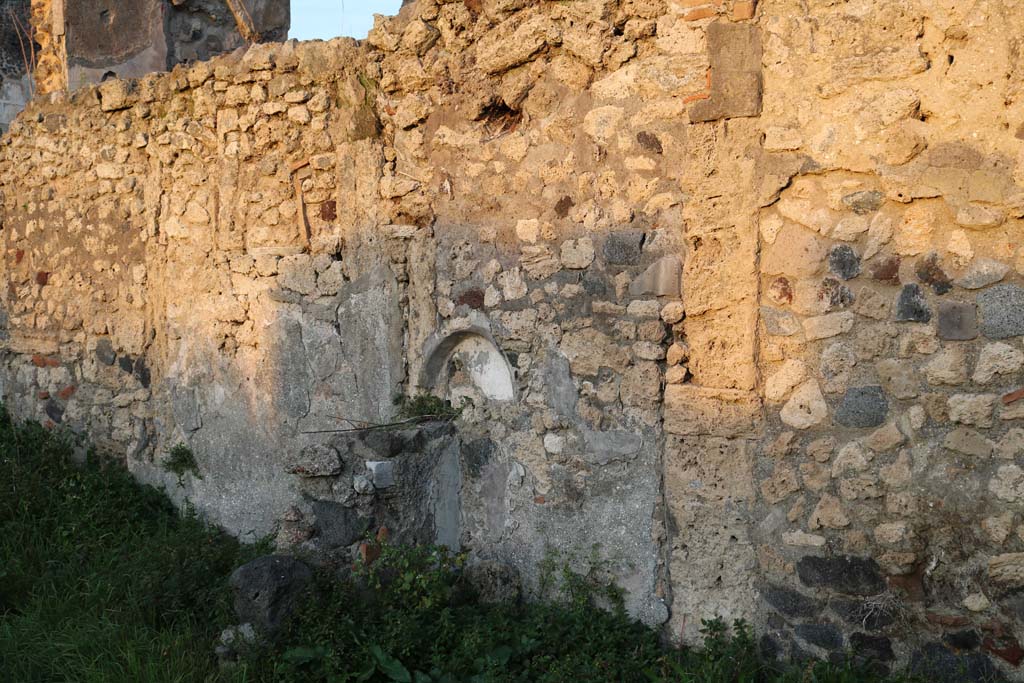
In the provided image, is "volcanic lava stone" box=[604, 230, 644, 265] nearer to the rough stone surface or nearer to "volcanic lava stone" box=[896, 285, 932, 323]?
"volcanic lava stone" box=[896, 285, 932, 323]

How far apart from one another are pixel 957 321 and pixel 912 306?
144 mm

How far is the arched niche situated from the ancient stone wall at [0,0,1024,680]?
0.7 inches

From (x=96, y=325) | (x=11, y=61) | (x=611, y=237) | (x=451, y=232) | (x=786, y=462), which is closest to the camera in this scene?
(x=786, y=462)

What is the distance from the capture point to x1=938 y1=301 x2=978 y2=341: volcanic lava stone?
9.52 ft

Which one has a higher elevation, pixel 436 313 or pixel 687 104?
pixel 687 104

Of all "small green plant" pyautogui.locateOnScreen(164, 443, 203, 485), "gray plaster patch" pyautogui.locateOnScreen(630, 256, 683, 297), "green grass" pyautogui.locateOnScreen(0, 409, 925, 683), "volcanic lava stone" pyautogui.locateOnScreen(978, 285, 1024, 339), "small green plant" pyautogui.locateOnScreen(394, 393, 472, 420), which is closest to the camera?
"volcanic lava stone" pyautogui.locateOnScreen(978, 285, 1024, 339)

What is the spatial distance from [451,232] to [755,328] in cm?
159

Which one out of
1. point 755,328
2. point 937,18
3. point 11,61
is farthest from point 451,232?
point 11,61

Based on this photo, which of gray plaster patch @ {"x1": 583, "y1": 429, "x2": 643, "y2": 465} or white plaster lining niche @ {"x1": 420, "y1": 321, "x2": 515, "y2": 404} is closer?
gray plaster patch @ {"x1": 583, "y1": 429, "x2": 643, "y2": 465}

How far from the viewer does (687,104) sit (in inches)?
132

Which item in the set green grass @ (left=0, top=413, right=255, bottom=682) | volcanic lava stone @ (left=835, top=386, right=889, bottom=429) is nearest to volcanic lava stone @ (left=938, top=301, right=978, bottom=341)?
volcanic lava stone @ (left=835, top=386, right=889, bottom=429)

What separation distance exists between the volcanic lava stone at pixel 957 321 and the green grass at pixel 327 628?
3.93ft

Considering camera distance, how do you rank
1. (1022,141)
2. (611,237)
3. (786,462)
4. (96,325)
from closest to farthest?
(1022,141) < (786,462) < (611,237) < (96,325)

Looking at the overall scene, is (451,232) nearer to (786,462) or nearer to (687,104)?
(687,104)
